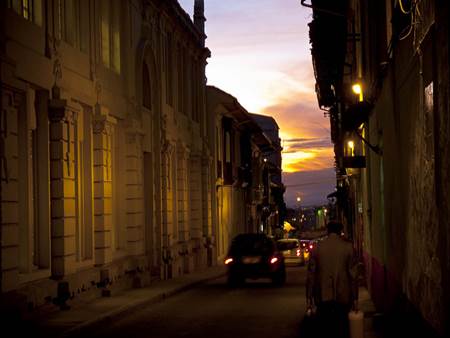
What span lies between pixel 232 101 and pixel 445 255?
4018cm

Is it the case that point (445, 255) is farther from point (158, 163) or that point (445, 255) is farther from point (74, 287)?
point (158, 163)

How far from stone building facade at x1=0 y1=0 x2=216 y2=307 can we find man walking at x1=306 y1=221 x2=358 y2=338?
7503mm

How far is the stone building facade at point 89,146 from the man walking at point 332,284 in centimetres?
750

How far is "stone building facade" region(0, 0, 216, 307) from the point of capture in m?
17.9

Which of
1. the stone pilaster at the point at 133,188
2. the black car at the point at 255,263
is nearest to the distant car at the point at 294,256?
the black car at the point at 255,263

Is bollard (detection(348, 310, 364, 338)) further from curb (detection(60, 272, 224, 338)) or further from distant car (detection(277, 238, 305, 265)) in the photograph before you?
distant car (detection(277, 238, 305, 265))

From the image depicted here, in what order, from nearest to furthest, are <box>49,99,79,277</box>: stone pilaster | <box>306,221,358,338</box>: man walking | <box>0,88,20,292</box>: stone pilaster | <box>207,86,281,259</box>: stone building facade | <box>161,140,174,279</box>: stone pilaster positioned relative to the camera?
1. <box>306,221,358,338</box>: man walking
2. <box>0,88,20,292</box>: stone pilaster
3. <box>49,99,79,277</box>: stone pilaster
4. <box>161,140,174,279</box>: stone pilaster
5. <box>207,86,281,259</box>: stone building facade

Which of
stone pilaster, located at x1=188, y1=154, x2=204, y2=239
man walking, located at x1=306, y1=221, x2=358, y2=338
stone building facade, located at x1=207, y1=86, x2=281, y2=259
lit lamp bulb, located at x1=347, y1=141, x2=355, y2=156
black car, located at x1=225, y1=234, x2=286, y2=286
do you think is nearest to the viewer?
man walking, located at x1=306, y1=221, x2=358, y2=338

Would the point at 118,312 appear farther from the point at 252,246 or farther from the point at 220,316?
the point at 252,246

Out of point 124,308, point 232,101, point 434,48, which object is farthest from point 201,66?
point 434,48

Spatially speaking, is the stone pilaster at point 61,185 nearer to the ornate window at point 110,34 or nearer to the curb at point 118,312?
the curb at point 118,312

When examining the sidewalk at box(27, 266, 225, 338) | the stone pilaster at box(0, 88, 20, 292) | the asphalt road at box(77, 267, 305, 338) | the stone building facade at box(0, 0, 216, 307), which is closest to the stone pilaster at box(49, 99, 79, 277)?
the stone building facade at box(0, 0, 216, 307)

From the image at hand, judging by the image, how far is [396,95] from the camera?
45.4ft

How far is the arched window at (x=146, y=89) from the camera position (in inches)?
1236
